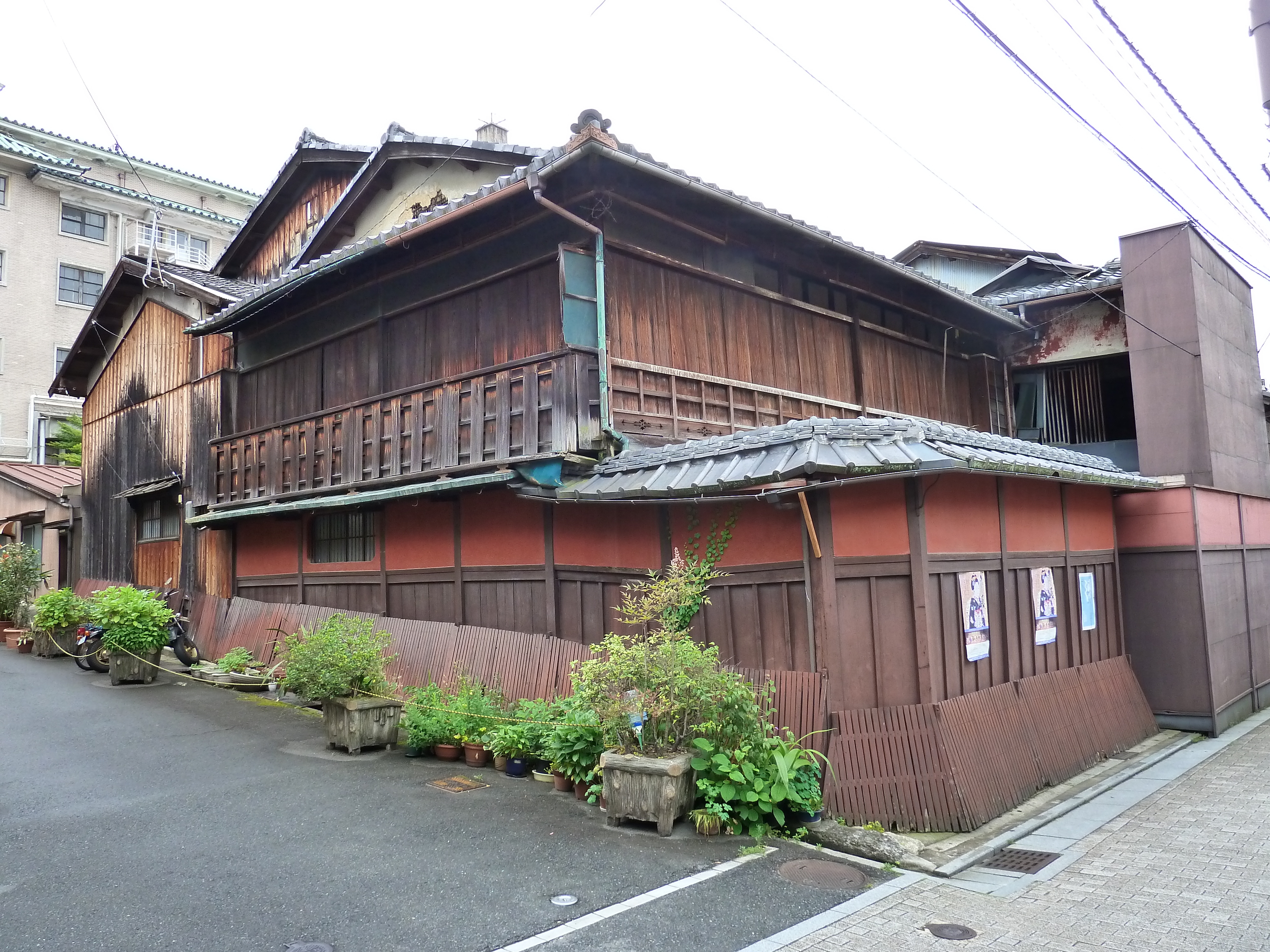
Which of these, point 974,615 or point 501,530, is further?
point 501,530

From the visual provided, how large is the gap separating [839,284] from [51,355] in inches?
1250

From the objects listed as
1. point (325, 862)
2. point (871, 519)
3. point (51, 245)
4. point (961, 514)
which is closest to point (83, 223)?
point (51, 245)

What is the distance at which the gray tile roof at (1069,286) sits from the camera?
15.4m

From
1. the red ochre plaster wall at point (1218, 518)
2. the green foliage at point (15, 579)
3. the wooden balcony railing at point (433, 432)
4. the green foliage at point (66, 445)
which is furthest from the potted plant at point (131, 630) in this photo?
the green foliage at point (66, 445)

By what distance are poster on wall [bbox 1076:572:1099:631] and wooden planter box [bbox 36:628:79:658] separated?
18.1m

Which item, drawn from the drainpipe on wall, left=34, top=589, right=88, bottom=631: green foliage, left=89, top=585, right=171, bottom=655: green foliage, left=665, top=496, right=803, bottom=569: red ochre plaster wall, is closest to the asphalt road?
left=665, top=496, right=803, bottom=569: red ochre plaster wall

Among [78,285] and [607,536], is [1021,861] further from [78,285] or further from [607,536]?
[78,285]

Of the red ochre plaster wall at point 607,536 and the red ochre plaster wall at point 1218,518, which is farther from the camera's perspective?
the red ochre plaster wall at point 1218,518

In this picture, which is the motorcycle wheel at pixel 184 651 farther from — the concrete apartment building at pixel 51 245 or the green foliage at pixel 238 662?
the concrete apartment building at pixel 51 245

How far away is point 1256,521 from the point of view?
47.5 feet

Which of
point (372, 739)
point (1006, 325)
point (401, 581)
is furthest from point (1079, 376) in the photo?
point (372, 739)

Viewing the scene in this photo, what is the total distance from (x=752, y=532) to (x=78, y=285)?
35819 millimetres

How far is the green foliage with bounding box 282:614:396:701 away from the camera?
1016cm

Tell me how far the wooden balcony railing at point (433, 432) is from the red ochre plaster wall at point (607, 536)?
33.8 inches
